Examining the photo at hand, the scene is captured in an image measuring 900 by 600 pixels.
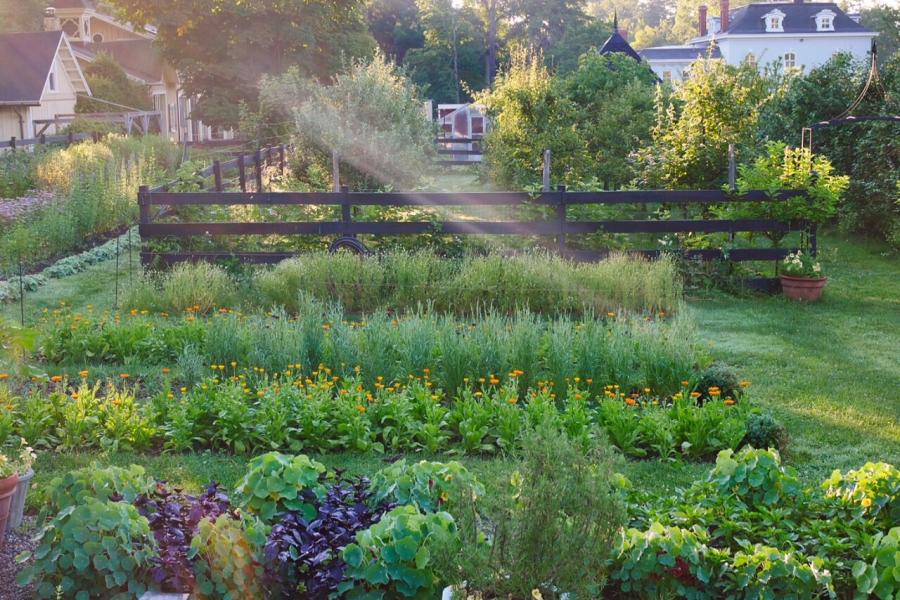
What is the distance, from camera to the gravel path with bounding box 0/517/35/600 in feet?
13.8

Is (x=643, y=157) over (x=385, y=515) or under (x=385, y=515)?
over

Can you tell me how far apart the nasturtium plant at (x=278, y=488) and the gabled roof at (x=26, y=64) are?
3677 cm

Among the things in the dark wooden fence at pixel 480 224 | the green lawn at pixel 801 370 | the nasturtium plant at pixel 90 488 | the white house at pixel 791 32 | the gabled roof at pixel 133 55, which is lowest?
the green lawn at pixel 801 370

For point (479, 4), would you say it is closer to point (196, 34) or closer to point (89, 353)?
point (196, 34)

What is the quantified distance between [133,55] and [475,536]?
53562 mm

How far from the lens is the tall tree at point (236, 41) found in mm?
37594

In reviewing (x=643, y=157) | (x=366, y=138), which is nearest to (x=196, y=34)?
(x=366, y=138)

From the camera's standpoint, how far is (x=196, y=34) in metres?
39.0

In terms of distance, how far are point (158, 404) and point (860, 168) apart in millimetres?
13942

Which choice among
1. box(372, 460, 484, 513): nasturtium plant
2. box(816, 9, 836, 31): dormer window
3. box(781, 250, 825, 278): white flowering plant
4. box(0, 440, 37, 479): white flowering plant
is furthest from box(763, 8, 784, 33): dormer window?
box(0, 440, 37, 479): white flowering plant

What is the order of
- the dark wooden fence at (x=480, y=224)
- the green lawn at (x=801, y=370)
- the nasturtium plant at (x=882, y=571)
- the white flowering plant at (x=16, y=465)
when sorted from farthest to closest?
1. the dark wooden fence at (x=480, y=224)
2. the green lawn at (x=801, y=370)
3. the white flowering plant at (x=16, y=465)
4. the nasturtium plant at (x=882, y=571)

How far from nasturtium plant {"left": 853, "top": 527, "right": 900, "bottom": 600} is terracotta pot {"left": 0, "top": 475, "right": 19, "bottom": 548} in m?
3.67

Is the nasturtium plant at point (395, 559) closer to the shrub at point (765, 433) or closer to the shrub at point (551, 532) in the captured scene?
the shrub at point (551, 532)

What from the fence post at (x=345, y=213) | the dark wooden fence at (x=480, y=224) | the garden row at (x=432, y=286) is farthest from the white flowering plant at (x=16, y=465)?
the fence post at (x=345, y=213)
